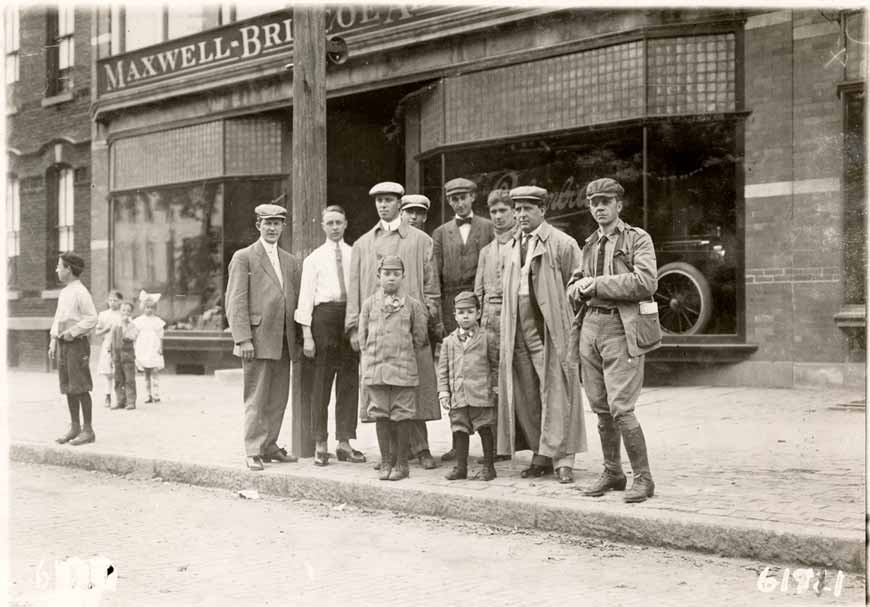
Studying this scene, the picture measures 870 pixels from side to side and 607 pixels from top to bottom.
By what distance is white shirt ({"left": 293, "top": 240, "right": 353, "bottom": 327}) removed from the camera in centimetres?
748

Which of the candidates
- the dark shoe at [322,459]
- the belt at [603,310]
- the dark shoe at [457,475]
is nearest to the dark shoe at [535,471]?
the dark shoe at [457,475]

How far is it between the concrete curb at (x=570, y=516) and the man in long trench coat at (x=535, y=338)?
2.47 feet

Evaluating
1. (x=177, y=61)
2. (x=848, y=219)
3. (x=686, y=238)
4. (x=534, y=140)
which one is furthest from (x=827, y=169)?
(x=177, y=61)

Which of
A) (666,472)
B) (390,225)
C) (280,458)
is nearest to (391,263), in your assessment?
(390,225)

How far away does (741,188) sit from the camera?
37.0 ft

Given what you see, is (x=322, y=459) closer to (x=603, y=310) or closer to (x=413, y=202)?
(x=413, y=202)

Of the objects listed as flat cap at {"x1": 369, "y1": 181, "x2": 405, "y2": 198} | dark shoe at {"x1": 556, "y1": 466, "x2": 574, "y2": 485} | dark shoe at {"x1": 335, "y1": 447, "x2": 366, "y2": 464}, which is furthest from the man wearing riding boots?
dark shoe at {"x1": 335, "y1": 447, "x2": 366, "y2": 464}

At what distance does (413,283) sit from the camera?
716 cm

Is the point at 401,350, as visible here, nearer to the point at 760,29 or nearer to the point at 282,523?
the point at 282,523

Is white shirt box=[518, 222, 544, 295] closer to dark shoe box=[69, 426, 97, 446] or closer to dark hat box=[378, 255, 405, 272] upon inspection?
dark hat box=[378, 255, 405, 272]

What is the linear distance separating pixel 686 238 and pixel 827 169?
67.7 inches

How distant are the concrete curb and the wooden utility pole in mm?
640

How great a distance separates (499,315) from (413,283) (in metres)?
0.73

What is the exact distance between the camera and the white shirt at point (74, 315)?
8.80 metres
